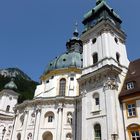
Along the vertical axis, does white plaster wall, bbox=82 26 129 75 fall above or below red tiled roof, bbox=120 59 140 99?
above

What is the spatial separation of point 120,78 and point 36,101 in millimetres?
16001

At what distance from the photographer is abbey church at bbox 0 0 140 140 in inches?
854

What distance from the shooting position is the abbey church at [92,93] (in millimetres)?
21688

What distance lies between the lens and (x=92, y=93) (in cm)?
2455

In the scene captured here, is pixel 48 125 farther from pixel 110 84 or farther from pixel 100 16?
pixel 100 16

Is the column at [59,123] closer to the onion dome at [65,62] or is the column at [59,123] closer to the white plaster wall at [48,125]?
the white plaster wall at [48,125]

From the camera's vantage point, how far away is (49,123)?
32.9 metres

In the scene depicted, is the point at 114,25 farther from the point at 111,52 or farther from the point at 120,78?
the point at 120,78

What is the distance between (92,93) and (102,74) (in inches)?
103

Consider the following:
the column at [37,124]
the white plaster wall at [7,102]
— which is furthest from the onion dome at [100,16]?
the white plaster wall at [7,102]

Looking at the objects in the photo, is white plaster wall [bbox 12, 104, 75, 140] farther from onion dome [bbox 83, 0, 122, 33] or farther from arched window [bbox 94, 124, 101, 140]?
onion dome [bbox 83, 0, 122, 33]

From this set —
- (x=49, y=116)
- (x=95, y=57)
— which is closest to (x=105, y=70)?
(x=95, y=57)

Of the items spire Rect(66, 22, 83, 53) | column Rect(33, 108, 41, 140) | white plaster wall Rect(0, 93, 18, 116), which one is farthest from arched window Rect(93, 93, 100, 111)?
white plaster wall Rect(0, 93, 18, 116)

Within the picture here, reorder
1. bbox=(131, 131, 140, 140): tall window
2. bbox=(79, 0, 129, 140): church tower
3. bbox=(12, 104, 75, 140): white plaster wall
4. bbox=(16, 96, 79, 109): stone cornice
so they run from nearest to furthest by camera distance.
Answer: bbox=(131, 131, 140, 140): tall window → bbox=(79, 0, 129, 140): church tower → bbox=(12, 104, 75, 140): white plaster wall → bbox=(16, 96, 79, 109): stone cornice
